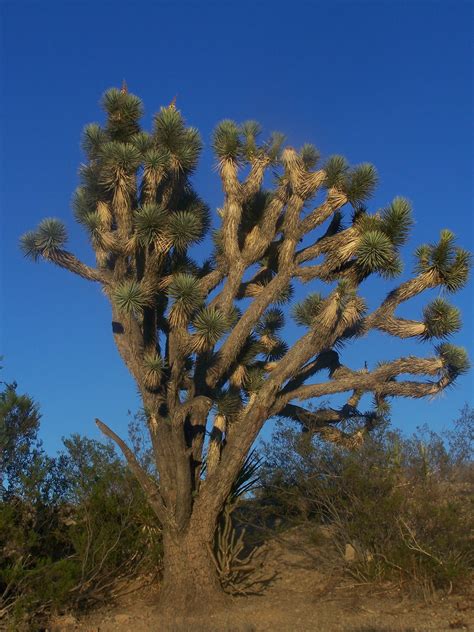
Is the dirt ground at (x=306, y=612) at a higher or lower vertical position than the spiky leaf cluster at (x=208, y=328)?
lower

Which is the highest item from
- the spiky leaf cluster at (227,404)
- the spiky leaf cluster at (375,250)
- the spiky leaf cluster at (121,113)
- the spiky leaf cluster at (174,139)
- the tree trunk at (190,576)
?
the spiky leaf cluster at (121,113)

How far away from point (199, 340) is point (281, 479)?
115 inches

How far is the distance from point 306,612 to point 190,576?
1771 mm

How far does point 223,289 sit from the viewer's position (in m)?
12.4

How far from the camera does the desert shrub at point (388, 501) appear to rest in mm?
9922

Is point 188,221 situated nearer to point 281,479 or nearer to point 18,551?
point 281,479

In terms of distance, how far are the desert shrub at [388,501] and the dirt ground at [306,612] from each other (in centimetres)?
31

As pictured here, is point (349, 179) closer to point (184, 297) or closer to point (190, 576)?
point (184, 297)

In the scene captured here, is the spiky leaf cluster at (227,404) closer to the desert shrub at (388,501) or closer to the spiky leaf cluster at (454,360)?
the desert shrub at (388,501)

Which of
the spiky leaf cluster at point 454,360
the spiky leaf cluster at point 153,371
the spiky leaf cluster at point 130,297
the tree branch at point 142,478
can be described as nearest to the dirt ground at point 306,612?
the tree branch at point 142,478

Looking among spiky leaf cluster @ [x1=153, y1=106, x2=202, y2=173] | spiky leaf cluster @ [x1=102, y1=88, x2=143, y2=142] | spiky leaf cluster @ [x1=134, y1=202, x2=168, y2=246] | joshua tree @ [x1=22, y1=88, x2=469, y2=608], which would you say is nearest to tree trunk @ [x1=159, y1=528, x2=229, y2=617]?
joshua tree @ [x1=22, y1=88, x2=469, y2=608]

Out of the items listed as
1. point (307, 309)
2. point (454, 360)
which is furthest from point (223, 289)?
point (454, 360)

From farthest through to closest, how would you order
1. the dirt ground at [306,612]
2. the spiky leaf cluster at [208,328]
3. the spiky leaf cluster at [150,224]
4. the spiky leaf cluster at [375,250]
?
the spiky leaf cluster at [375,250] → the spiky leaf cluster at [150,224] → the spiky leaf cluster at [208,328] → the dirt ground at [306,612]

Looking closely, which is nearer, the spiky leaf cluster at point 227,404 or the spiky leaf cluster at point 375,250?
the spiky leaf cluster at point 375,250
